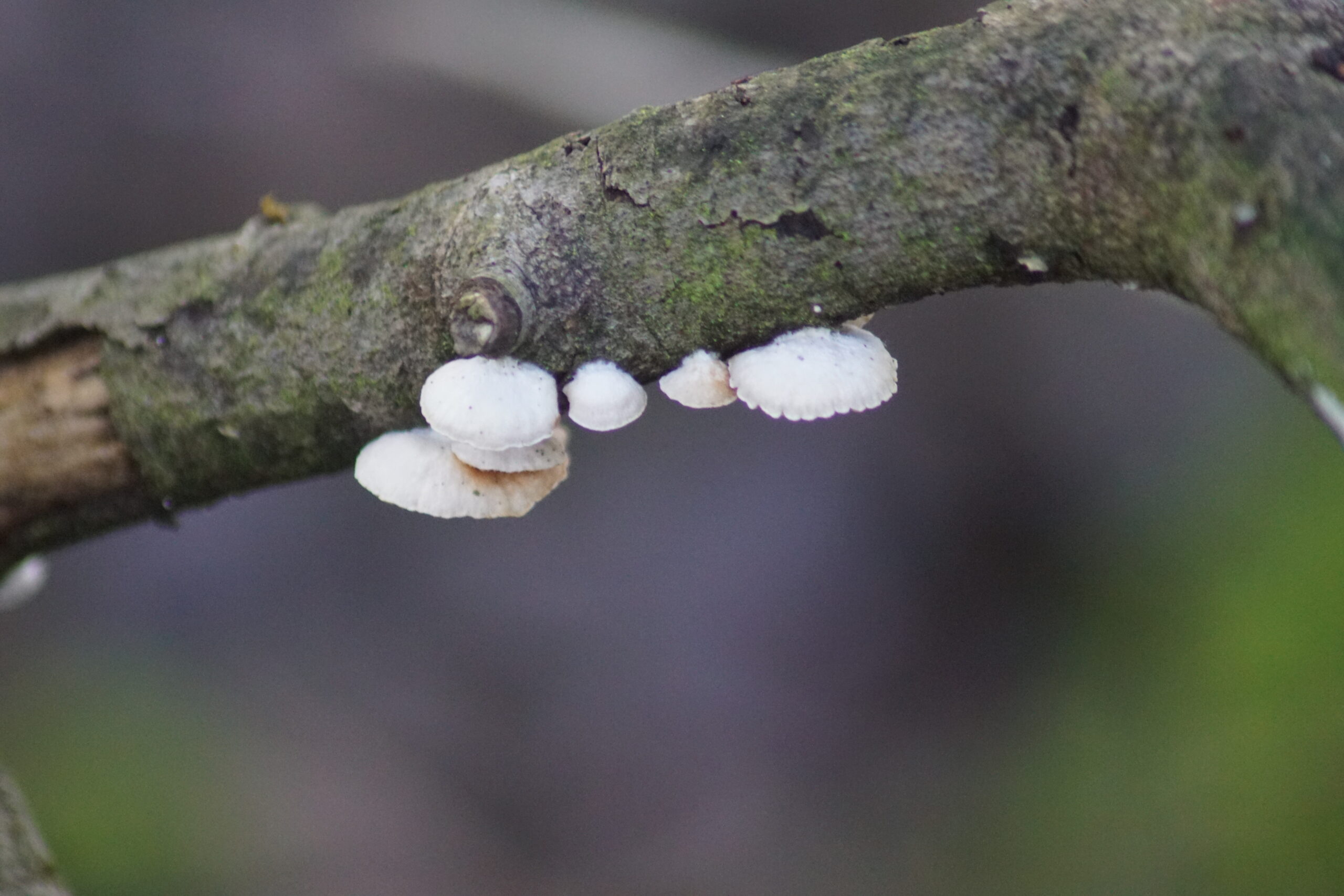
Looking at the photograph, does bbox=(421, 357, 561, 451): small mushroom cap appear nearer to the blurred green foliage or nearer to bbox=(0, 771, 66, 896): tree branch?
bbox=(0, 771, 66, 896): tree branch

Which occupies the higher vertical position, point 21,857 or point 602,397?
point 602,397

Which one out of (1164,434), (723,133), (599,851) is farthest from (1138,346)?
(723,133)

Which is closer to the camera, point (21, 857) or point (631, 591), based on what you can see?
point (21, 857)

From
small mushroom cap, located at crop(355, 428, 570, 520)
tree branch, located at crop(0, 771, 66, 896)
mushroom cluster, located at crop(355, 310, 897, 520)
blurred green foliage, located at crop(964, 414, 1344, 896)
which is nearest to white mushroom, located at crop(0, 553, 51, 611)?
tree branch, located at crop(0, 771, 66, 896)

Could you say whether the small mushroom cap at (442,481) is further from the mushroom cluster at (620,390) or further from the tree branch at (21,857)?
the tree branch at (21,857)

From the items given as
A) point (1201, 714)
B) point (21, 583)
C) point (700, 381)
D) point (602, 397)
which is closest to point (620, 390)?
point (602, 397)

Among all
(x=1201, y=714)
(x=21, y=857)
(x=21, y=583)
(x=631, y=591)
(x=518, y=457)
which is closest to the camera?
(x=518, y=457)

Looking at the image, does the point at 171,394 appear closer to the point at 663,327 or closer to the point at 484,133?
the point at 663,327

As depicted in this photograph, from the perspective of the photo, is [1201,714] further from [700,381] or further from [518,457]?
[518,457]
